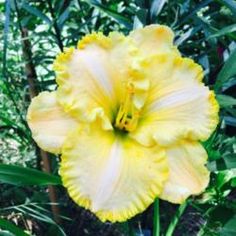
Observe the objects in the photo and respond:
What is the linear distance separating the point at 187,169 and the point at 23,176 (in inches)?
6.8

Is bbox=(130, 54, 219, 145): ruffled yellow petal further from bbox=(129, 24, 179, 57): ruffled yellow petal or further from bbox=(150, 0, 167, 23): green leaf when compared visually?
bbox=(150, 0, 167, 23): green leaf

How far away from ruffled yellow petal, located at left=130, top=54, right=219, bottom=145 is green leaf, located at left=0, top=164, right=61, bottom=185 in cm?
10

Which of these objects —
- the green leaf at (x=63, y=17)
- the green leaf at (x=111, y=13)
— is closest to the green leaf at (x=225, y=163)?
the green leaf at (x=111, y=13)

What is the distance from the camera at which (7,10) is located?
2.35ft

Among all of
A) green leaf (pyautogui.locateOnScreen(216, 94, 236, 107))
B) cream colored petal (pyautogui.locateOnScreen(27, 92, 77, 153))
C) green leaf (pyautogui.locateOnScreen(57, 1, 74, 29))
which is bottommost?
green leaf (pyautogui.locateOnScreen(57, 1, 74, 29))

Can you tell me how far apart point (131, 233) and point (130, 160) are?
5.0 inches

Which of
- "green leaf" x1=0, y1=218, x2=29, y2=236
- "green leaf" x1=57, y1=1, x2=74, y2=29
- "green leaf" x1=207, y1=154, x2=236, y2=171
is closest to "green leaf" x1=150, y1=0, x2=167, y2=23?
"green leaf" x1=57, y1=1, x2=74, y2=29

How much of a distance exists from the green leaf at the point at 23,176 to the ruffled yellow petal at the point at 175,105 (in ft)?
0.34

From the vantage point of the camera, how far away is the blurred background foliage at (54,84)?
0.75 metres

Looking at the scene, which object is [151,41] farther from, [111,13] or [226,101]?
[111,13]

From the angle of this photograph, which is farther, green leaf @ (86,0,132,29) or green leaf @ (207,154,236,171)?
green leaf @ (86,0,132,29)

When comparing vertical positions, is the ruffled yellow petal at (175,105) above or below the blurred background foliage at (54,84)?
above

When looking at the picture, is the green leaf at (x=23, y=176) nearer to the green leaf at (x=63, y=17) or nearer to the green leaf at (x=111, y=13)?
the green leaf at (x=111, y=13)

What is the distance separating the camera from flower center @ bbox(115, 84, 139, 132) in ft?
1.82
